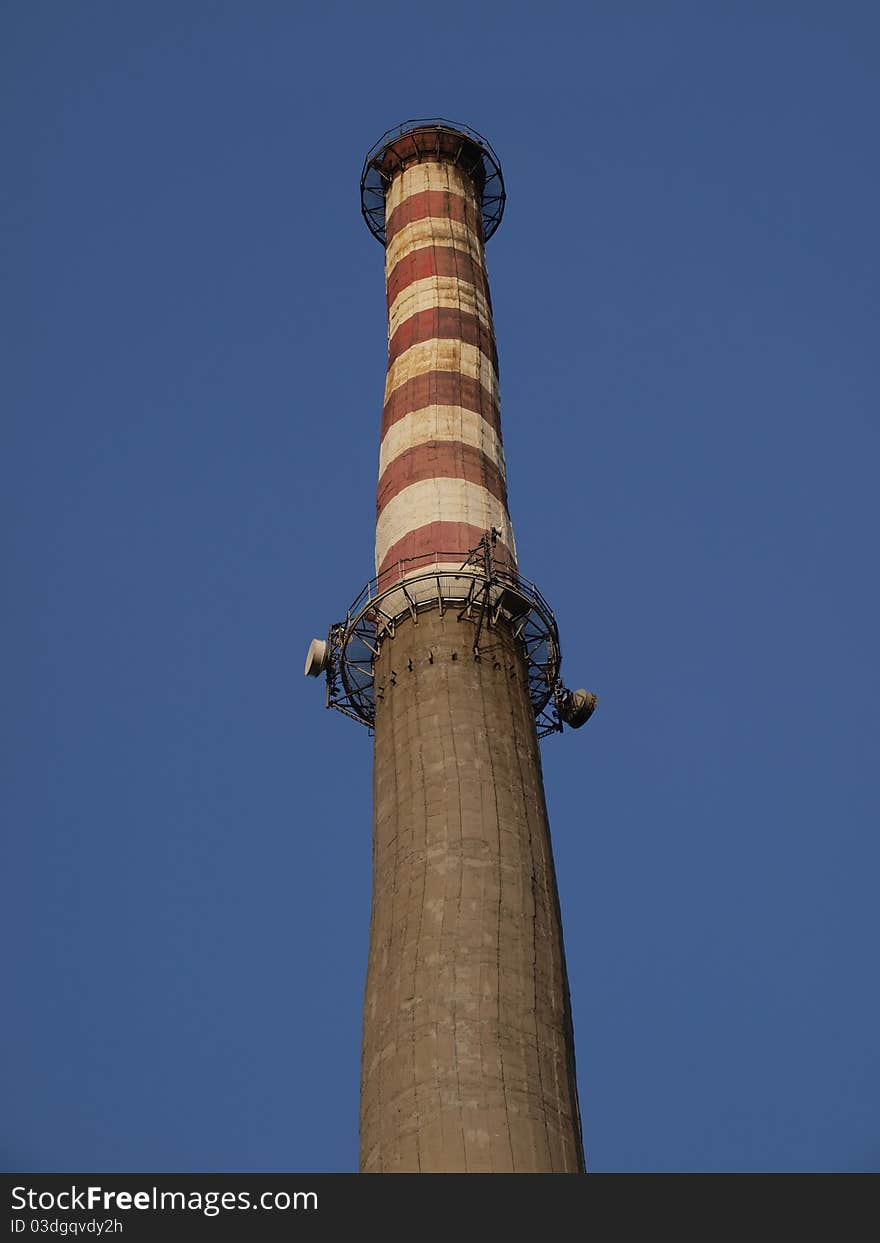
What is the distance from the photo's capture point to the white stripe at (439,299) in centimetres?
5044

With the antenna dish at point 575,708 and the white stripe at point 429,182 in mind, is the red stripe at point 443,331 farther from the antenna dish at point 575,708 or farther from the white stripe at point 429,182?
the antenna dish at point 575,708

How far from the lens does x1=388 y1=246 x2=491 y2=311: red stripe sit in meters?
51.6

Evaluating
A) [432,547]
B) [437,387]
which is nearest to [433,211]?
[437,387]

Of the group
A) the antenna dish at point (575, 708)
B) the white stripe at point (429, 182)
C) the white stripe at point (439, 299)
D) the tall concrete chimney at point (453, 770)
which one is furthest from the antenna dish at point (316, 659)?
the white stripe at point (429, 182)

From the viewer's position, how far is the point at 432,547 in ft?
140

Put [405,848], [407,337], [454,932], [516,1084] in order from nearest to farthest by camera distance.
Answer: [516,1084]
[454,932]
[405,848]
[407,337]

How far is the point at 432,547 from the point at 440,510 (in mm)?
1427

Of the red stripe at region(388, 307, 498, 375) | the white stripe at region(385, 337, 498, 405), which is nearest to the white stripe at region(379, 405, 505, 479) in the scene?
the white stripe at region(385, 337, 498, 405)

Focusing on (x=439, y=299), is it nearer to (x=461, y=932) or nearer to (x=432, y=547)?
(x=432, y=547)

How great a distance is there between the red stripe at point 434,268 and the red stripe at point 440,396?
4.94m

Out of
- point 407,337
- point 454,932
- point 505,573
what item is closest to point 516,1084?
point 454,932
